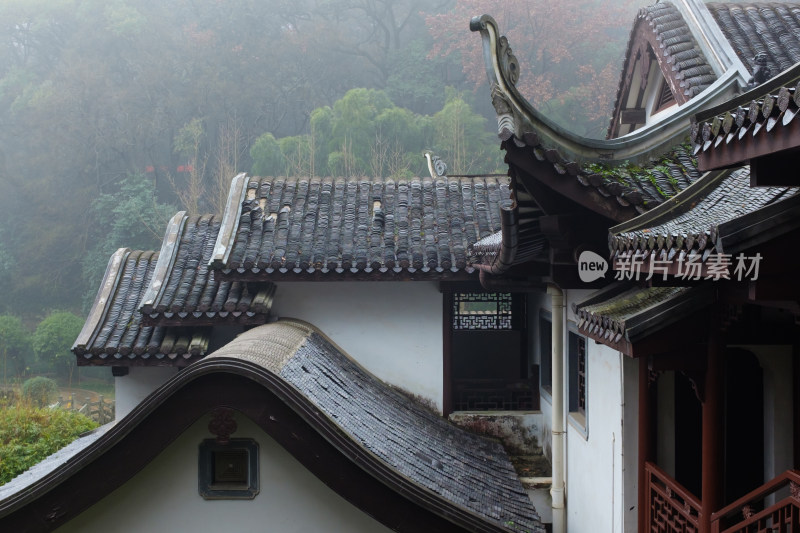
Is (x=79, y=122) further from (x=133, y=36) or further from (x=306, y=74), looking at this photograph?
(x=306, y=74)

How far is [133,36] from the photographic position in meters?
38.6

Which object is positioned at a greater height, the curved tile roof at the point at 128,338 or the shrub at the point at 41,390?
the curved tile roof at the point at 128,338

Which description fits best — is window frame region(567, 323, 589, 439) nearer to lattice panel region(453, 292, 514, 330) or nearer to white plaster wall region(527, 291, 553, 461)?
white plaster wall region(527, 291, 553, 461)

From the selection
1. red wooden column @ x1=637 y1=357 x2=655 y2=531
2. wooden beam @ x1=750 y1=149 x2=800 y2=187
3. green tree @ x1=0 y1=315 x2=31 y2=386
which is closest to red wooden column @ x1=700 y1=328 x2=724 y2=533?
red wooden column @ x1=637 y1=357 x2=655 y2=531

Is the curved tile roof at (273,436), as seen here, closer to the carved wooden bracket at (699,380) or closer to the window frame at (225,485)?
the window frame at (225,485)

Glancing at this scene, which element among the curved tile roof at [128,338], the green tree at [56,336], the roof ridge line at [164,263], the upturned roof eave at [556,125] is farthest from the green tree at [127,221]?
the upturned roof eave at [556,125]

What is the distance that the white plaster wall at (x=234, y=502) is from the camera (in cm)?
539

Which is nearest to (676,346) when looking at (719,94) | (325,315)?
(719,94)

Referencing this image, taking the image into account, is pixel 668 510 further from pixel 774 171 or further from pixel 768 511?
pixel 774 171

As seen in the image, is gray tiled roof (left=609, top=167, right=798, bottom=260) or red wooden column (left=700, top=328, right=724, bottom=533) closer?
gray tiled roof (left=609, top=167, right=798, bottom=260)

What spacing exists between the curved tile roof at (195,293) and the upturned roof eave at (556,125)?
4437mm

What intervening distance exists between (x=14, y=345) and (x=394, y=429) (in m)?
25.5

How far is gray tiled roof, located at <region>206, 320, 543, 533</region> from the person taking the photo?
552 centimetres

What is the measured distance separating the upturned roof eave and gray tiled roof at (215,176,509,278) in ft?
11.2
